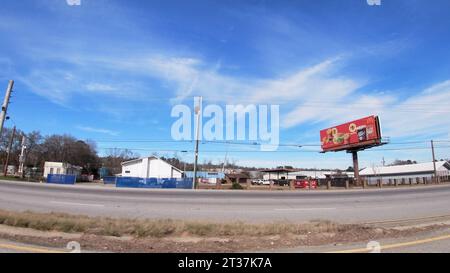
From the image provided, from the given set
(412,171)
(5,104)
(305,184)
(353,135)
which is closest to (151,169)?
(305,184)

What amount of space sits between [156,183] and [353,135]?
34.7m

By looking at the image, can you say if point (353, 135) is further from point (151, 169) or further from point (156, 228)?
point (156, 228)

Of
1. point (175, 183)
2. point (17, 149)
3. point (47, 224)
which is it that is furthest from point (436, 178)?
point (17, 149)

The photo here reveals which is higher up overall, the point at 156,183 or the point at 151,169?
the point at 151,169

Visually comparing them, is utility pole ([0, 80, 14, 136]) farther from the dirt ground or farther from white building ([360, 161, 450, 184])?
white building ([360, 161, 450, 184])

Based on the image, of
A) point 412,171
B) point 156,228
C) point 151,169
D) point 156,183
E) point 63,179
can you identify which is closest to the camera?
point 156,228

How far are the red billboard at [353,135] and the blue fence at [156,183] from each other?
29249 millimetres

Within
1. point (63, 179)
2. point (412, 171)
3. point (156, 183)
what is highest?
point (412, 171)

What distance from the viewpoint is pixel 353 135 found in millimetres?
56812

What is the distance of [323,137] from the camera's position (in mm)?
64000

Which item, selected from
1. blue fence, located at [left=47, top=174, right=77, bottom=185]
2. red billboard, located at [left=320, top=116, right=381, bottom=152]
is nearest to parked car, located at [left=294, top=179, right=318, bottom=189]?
red billboard, located at [left=320, top=116, right=381, bottom=152]

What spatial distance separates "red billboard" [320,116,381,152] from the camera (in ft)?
175

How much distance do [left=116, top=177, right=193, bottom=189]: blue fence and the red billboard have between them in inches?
1152
